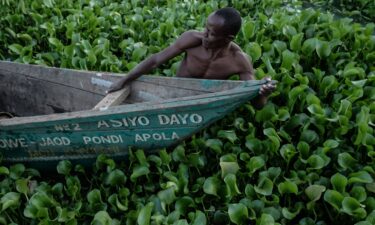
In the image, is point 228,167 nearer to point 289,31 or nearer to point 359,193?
point 359,193

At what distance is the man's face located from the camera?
2.98 meters

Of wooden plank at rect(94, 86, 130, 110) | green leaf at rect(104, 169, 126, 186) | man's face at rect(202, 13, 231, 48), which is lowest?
green leaf at rect(104, 169, 126, 186)

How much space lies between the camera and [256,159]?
3.18 meters

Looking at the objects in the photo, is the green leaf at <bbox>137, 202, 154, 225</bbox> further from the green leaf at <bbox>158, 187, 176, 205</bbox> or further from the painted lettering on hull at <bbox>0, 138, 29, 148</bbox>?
the painted lettering on hull at <bbox>0, 138, 29, 148</bbox>

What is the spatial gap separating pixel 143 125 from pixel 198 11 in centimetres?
232

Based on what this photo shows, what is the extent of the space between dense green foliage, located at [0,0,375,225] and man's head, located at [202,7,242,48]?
642 mm

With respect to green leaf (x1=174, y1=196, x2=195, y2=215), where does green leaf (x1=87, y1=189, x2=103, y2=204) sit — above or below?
below

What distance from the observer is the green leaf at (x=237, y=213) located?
2.87 metres

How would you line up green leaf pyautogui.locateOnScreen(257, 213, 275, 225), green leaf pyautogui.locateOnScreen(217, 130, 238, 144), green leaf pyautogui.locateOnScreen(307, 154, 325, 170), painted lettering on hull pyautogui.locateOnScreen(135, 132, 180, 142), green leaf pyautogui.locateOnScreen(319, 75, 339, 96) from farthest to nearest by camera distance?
green leaf pyautogui.locateOnScreen(319, 75, 339, 96) → green leaf pyautogui.locateOnScreen(217, 130, 238, 144) → painted lettering on hull pyautogui.locateOnScreen(135, 132, 180, 142) → green leaf pyautogui.locateOnScreen(307, 154, 325, 170) → green leaf pyautogui.locateOnScreen(257, 213, 275, 225)

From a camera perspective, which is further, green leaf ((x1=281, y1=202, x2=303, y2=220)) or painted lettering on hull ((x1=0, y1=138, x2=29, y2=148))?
painted lettering on hull ((x1=0, y1=138, x2=29, y2=148))

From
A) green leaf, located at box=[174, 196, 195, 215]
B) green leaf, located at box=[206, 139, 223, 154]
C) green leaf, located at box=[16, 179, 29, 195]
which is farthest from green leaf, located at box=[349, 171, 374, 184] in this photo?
green leaf, located at box=[16, 179, 29, 195]

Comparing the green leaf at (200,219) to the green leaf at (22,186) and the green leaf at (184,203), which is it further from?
the green leaf at (22,186)

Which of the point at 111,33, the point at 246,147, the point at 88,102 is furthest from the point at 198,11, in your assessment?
the point at 246,147


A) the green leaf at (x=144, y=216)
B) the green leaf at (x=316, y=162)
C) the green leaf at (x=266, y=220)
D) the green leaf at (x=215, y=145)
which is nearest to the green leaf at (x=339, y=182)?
the green leaf at (x=316, y=162)
